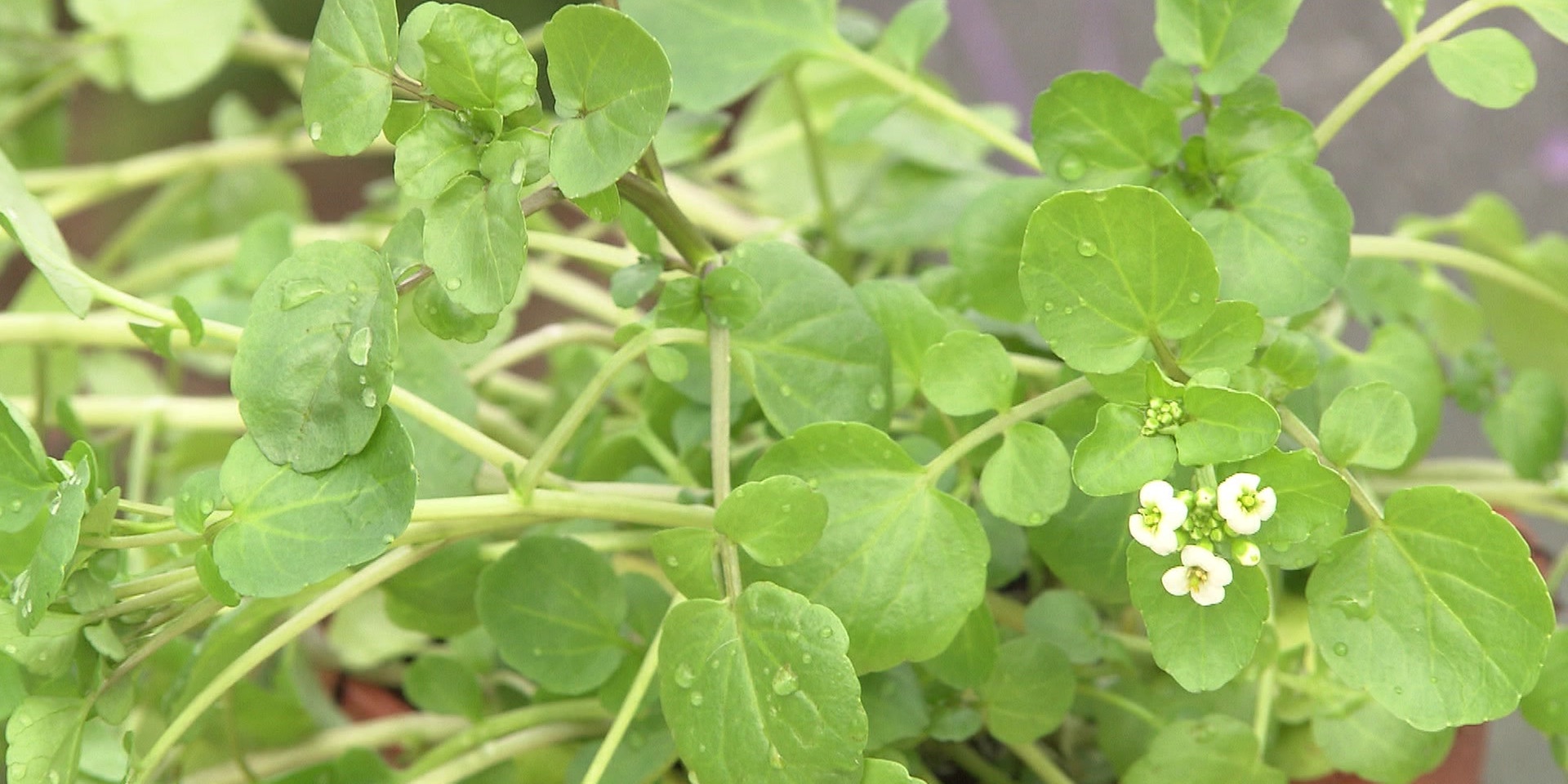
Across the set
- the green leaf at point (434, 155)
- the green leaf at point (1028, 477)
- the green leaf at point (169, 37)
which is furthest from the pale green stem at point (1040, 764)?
the green leaf at point (169, 37)

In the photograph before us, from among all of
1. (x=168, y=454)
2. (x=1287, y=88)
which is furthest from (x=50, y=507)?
(x=1287, y=88)

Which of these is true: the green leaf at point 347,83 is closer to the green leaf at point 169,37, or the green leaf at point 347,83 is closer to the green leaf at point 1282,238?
the green leaf at point 1282,238

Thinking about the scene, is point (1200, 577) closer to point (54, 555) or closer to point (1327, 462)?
point (1327, 462)

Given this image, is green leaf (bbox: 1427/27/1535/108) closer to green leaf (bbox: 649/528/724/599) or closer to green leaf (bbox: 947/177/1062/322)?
green leaf (bbox: 947/177/1062/322)

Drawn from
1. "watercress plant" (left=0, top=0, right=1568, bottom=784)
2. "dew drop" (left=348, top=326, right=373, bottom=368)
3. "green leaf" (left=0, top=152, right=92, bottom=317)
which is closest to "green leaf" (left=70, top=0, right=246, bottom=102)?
"watercress plant" (left=0, top=0, right=1568, bottom=784)

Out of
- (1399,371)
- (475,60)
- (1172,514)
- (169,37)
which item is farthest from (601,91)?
(169,37)
